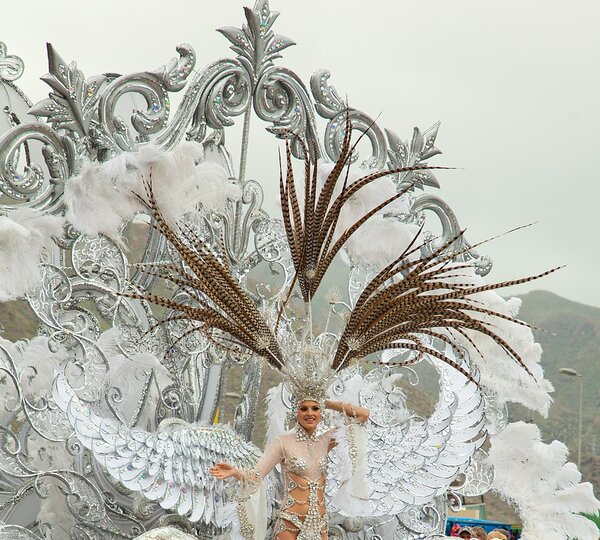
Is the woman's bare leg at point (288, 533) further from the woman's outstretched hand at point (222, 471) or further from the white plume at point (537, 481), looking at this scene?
the white plume at point (537, 481)

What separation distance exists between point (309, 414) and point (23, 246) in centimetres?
154

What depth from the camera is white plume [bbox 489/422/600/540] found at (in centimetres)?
587

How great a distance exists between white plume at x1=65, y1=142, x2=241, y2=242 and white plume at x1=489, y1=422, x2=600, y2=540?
7.06 ft

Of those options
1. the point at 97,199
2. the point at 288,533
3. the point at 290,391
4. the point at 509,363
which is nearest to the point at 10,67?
the point at 97,199

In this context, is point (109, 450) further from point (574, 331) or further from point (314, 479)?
point (574, 331)

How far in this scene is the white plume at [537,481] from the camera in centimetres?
587

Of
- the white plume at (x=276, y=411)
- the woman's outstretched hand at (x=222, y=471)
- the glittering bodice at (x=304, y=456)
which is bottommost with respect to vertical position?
the woman's outstretched hand at (x=222, y=471)

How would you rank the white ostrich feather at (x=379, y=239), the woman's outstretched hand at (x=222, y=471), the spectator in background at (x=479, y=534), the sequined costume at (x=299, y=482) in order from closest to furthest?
the woman's outstretched hand at (x=222, y=471), the sequined costume at (x=299, y=482), the spectator in background at (x=479, y=534), the white ostrich feather at (x=379, y=239)

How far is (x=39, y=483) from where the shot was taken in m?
4.92

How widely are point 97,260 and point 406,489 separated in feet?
6.35

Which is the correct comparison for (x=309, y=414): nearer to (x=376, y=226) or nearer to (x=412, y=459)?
(x=412, y=459)

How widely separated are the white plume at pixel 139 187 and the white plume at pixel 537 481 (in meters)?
2.15

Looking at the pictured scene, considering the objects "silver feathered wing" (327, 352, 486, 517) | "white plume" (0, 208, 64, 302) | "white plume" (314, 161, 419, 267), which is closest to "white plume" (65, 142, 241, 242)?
"white plume" (0, 208, 64, 302)

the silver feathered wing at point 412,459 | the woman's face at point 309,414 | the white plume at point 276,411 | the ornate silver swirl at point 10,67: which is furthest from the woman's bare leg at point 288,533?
the ornate silver swirl at point 10,67
